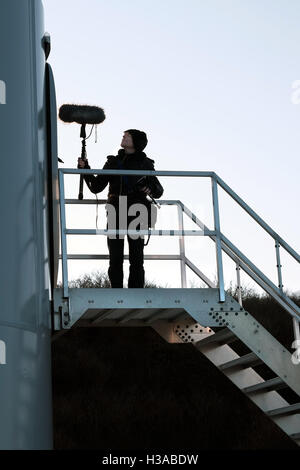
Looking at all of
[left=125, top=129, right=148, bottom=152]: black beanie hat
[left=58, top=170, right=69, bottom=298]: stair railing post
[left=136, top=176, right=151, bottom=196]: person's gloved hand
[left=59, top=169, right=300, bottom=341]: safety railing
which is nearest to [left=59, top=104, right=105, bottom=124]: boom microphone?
[left=125, top=129, right=148, bottom=152]: black beanie hat

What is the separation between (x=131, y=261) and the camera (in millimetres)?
8211

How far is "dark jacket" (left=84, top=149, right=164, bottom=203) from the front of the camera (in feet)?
27.1

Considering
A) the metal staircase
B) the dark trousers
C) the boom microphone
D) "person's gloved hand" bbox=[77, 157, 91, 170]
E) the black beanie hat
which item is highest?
the boom microphone

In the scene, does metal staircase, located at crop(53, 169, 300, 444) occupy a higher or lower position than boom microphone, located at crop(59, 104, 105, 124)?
lower

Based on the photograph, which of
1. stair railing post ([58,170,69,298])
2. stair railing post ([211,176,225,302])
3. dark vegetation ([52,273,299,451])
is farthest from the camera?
dark vegetation ([52,273,299,451])

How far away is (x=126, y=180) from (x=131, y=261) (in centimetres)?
78

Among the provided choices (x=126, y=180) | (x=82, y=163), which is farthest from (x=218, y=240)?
(x=82, y=163)

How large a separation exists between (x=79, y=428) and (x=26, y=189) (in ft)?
36.5

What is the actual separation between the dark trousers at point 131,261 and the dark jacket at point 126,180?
416 millimetres

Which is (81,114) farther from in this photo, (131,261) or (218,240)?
(218,240)

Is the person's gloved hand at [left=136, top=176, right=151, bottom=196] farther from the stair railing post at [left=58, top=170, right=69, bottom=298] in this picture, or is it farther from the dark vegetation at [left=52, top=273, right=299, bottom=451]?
the dark vegetation at [left=52, top=273, right=299, bottom=451]

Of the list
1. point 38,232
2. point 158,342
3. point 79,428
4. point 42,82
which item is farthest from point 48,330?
point 158,342

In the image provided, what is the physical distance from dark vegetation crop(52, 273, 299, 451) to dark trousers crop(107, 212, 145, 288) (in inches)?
337

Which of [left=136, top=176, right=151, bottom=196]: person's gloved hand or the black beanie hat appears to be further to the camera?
the black beanie hat
